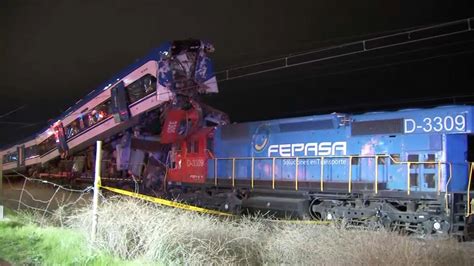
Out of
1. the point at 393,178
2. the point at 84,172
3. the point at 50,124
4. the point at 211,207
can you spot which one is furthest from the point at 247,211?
the point at 50,124

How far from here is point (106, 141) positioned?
25.5m

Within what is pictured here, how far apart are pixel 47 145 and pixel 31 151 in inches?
142

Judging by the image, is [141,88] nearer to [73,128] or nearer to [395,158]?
[73,128]

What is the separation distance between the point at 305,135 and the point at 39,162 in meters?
22.0

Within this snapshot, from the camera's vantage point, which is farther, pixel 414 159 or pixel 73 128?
pixel 73 128

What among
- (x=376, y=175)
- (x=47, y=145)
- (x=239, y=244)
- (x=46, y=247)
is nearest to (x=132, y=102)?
(x=47, y=145)

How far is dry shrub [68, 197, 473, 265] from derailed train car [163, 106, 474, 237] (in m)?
4.45

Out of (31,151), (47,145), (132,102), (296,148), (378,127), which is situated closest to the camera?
(378,127)

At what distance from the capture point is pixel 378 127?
14625 millimetres

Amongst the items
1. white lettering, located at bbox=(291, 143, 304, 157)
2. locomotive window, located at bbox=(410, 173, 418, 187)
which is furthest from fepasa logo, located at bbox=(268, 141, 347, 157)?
locomotive window, located at bbox=(410, 173, 418, 187)

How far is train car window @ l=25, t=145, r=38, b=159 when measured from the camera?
33106 millimetres

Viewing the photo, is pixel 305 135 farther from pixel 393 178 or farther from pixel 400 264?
pixel 400 264

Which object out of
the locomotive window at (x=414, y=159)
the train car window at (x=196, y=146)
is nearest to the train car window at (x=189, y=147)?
the train car window at (x=196, y=146)

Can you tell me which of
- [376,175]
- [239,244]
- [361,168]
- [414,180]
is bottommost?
[239,244]
